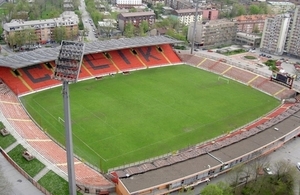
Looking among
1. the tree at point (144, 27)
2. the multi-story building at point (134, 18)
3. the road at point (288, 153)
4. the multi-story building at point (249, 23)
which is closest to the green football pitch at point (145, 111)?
the road at point (288, 153)

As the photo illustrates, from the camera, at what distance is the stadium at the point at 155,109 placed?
3372cm

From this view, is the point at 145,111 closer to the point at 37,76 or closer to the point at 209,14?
the point at 37,76

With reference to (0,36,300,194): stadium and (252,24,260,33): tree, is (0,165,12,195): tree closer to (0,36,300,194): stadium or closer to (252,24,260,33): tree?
(0,36,300,194): stadium

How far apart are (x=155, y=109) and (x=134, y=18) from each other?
5342 centimetres

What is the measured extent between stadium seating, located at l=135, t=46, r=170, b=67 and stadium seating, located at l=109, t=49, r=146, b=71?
164cm

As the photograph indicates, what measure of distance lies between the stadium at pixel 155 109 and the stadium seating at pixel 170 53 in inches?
10.2

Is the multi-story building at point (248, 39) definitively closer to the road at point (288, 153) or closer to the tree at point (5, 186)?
the road at point (288, 153)

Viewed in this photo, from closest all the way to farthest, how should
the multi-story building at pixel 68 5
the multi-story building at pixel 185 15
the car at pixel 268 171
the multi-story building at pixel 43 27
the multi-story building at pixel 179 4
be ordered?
the car at pixel 268 171 < the multi-story building at pixel 43 27 < the multi-story building at pixel 185 15 < the multi-story building at pixel 68 5 < the multi-story building at pixel 179 4

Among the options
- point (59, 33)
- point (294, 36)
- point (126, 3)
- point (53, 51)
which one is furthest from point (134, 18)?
point (294, 36)

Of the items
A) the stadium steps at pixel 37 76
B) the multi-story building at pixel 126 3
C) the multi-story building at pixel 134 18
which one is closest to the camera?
the stadium steps at pixel 37 76

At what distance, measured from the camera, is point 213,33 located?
88688 mm

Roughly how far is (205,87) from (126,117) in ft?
64.4

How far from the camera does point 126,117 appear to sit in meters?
48.2

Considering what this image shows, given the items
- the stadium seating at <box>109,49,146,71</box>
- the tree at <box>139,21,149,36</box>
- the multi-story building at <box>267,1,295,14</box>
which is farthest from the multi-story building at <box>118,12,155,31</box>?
the multi-story building at <box>267,1,295,14</box>
